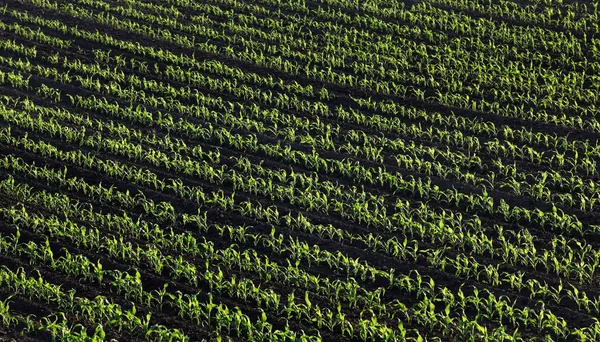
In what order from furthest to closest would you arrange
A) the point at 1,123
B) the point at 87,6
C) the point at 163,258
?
the point at 87,6, the point at 1,123, the point at 163,258

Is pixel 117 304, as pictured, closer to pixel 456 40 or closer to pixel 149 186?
pixel 149 186

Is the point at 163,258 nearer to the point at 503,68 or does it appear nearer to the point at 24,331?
the point at 24,331

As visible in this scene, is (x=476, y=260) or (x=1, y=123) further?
(x=1, y=123)

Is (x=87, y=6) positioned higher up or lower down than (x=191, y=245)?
higher up

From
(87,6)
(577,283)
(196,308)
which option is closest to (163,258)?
(196,308)

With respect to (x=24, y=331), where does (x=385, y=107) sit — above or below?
above

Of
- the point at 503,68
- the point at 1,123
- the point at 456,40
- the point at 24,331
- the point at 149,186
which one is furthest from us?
the point at 456,40

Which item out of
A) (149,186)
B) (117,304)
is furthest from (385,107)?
(117,304)

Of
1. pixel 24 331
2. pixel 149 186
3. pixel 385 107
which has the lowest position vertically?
pixel 24 331

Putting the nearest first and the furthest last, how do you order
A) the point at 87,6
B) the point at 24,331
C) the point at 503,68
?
the point at 24,331, the point at 503,68, the point at 87,6
